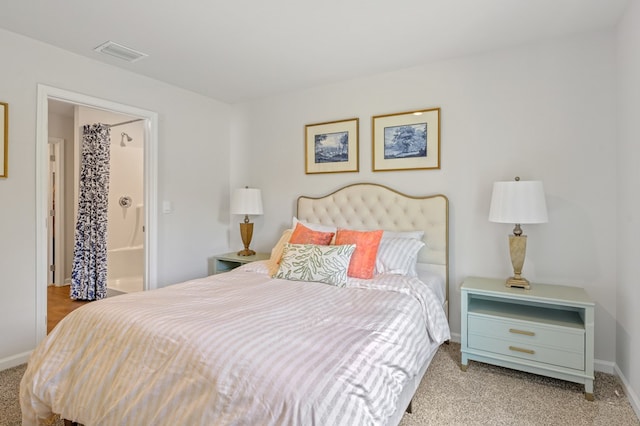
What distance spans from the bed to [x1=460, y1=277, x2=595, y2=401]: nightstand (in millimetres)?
343

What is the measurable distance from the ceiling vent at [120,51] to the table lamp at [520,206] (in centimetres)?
308

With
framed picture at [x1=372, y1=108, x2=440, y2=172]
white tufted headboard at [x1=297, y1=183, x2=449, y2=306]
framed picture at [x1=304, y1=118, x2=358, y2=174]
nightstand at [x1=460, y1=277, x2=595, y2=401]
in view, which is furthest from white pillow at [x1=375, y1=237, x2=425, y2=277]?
framed picture at [x1=304, y1=118, x2=358, y2=174]

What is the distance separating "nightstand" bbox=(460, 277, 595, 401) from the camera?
215cm

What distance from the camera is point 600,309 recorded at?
249cm

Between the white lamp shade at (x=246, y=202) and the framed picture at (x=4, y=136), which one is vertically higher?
the framed picture at (x=4, y=136)

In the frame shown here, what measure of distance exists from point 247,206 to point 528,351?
9.44 feet

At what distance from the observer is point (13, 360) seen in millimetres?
2553

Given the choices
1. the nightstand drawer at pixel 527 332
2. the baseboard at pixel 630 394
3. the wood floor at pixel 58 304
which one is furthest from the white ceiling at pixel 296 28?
the wood floor at pixel 58 304

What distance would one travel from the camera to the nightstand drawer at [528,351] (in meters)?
2.17

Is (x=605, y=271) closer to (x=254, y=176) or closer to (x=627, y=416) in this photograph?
(x=627, y=416)

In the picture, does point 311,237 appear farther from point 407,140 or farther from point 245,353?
point 245,353

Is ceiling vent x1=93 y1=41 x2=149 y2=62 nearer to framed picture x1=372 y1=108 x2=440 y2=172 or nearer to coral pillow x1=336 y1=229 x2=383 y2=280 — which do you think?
framed picture x1=372 y1=108 x2=440 y2=172

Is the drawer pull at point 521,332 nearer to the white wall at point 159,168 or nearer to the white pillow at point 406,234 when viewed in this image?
the white pillow at point 406,234

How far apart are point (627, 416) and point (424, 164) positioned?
7.04 feet
